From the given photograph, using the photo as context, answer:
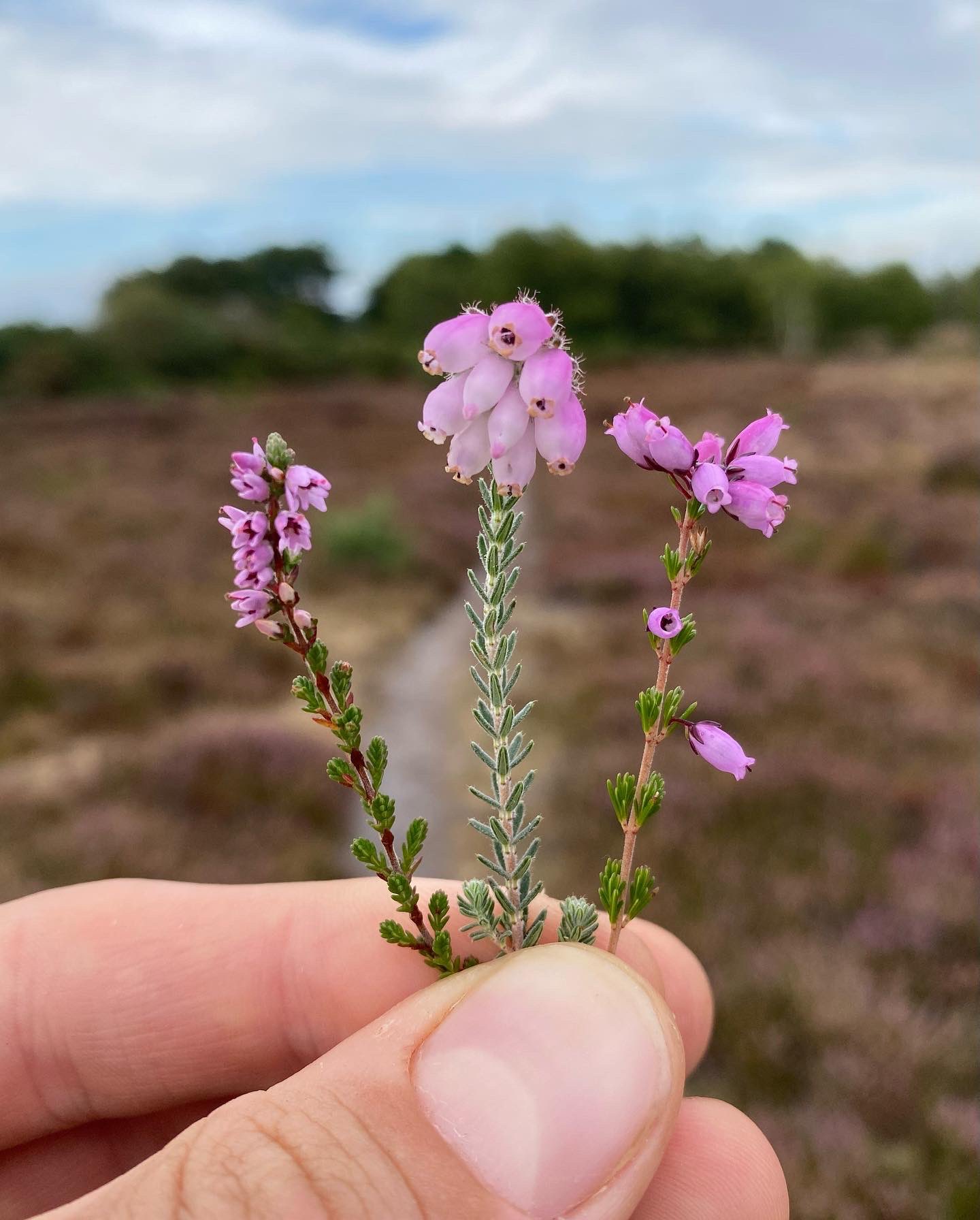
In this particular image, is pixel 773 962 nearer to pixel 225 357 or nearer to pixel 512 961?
pixel 512 961

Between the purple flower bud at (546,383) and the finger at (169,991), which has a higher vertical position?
the purple flower bud at (546,383)

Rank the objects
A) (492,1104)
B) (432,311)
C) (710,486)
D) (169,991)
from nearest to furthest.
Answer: (710,486) → (492,1104) → (169,991) → (432,311)

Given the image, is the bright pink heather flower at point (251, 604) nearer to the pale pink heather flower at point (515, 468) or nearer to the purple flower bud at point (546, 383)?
the pale pink heather flower at point (515, 468)

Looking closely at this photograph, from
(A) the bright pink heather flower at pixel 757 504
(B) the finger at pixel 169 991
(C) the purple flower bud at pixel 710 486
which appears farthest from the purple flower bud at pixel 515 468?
(B) the finger at pixel 169 991

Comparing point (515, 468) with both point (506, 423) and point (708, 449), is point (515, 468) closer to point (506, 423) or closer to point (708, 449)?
point (506, 423)

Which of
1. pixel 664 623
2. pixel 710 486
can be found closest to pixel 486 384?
pixel 710 486

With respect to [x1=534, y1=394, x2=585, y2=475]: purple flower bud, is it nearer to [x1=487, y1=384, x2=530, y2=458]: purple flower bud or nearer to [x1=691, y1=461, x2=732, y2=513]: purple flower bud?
[x1=487, y1=384, x2=530, y2=458]: purple flower bud

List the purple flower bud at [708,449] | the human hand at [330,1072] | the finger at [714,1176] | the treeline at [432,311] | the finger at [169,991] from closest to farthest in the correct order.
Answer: the purple flower bud at [708,449] → the human hand at [330,1072] → the finger at [714,1176] → the finger at [169,991] → the treeline at [432,311]
